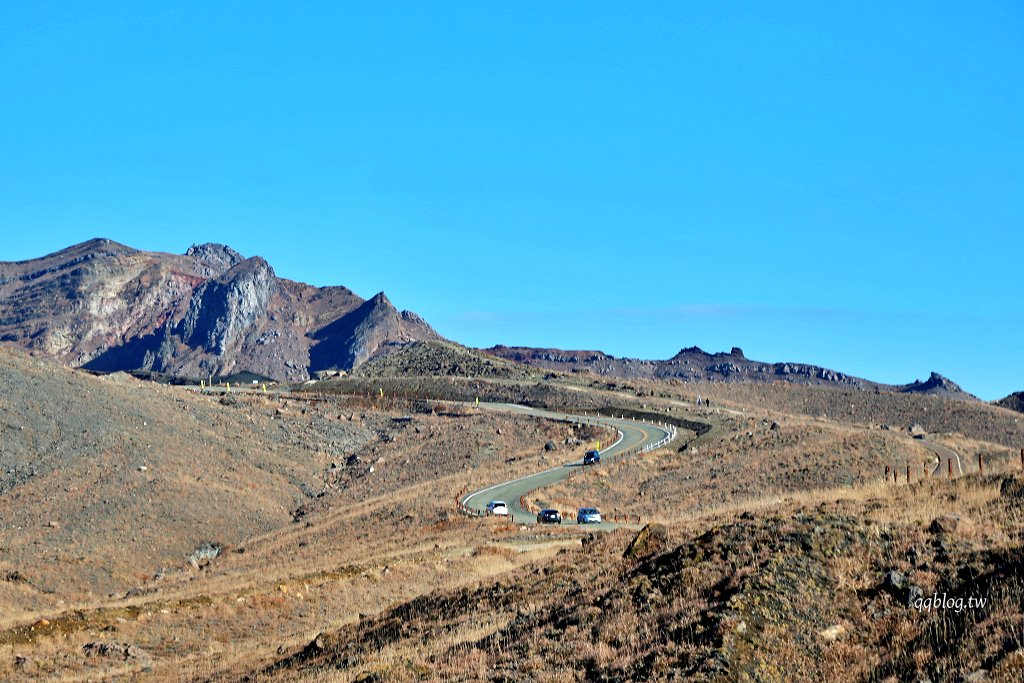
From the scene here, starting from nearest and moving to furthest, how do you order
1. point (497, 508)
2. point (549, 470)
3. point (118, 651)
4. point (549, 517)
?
point (118, 651)
point (549, 517)
point (497, 508)
point (549, 470)

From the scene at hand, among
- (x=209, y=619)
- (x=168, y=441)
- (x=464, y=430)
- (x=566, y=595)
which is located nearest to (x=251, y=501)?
(x=168, y=441)

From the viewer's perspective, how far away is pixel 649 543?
A: 2150 cm

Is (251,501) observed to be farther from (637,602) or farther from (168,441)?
(637,602)

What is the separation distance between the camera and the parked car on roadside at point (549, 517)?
44.9 m

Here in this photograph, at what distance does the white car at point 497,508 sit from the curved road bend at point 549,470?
1.45 ft

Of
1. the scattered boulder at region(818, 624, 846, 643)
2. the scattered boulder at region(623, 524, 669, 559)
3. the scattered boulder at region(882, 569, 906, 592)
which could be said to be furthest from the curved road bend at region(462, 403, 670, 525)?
the scattered boulder at region(818, 624, 846, 643)

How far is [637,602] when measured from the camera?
1664 centimetres

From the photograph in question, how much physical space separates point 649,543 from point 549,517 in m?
24.1

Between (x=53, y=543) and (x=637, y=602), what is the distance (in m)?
39.0

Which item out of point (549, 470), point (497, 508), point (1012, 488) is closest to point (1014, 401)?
point (549, 470)

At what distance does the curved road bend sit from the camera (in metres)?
51.1

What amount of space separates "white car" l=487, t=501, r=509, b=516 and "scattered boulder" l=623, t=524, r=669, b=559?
2543 centimetres

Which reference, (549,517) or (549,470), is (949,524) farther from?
(549,470)

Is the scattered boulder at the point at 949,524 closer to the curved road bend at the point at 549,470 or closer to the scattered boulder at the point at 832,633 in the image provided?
the scattered boulder at the point at 832,633
